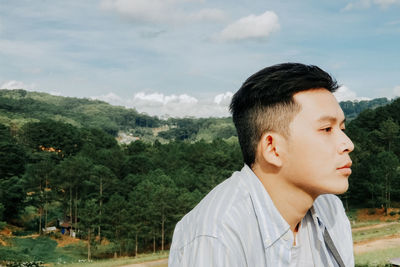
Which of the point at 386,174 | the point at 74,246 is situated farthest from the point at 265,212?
the point at 386,174

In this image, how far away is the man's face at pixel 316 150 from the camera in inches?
59.6

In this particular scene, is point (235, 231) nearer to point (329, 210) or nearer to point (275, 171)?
point (275, 171)

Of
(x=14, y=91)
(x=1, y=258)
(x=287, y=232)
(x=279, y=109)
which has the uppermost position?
(x=14, y=91)

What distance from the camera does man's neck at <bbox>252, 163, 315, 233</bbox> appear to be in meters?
1.58

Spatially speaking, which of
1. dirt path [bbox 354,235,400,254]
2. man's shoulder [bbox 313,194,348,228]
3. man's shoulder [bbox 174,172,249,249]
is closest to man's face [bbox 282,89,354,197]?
man's shoulder [bbox 174,172,249,249]

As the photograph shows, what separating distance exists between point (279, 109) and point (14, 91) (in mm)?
216101

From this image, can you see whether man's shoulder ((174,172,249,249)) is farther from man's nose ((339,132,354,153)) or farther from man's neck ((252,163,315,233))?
man's nose ((339,132,354,153))

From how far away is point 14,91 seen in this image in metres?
195

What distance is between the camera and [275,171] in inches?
61.7

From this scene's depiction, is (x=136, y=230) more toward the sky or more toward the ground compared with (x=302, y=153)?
more toward the ground

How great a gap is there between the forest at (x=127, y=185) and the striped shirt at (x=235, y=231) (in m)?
26.0

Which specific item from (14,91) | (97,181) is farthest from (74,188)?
(14,91)

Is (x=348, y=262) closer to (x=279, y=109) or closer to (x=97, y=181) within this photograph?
(x=279, y=109)

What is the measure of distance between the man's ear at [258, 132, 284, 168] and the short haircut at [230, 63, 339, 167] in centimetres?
2
